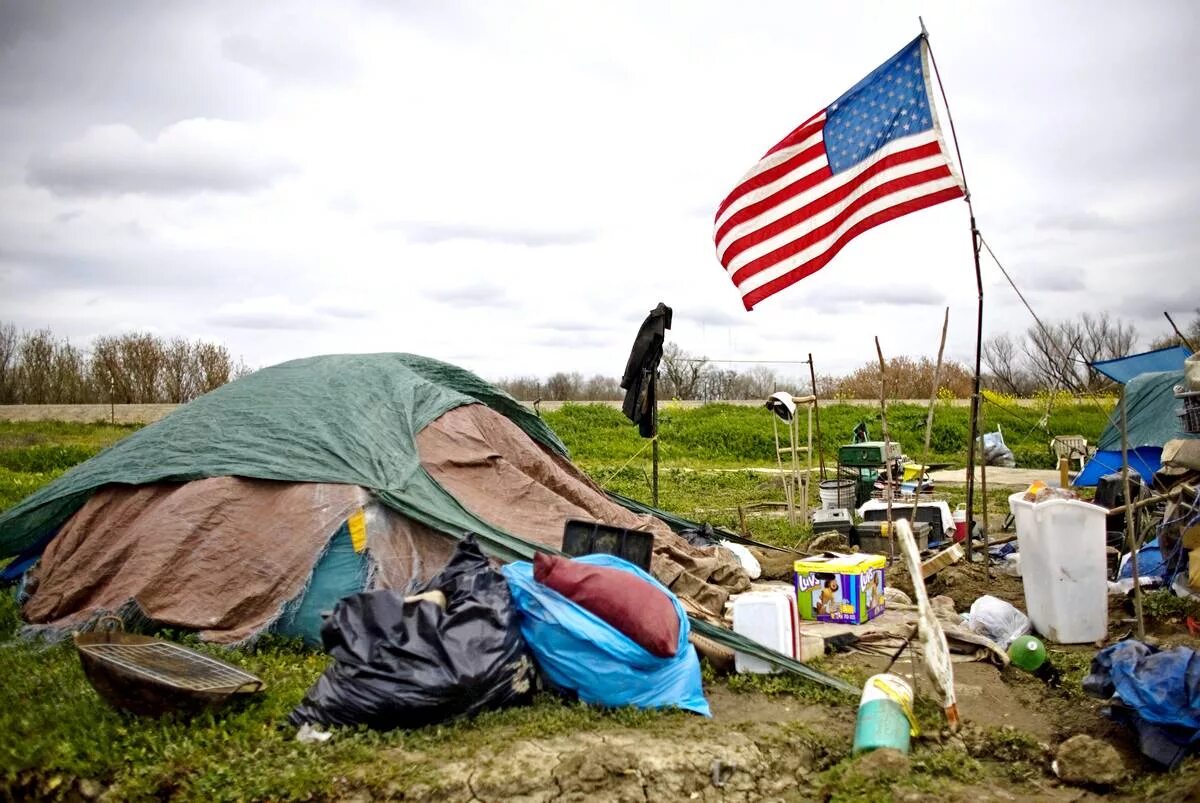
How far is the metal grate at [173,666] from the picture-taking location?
431cm

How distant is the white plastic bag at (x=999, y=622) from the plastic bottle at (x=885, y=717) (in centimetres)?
184

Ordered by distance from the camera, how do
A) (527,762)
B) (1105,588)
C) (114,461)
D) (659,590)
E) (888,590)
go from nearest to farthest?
(527,762)
(659,590)
(1105,588)
(114,461)
(888,590)

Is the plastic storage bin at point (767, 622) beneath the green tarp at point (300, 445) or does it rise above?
beneath

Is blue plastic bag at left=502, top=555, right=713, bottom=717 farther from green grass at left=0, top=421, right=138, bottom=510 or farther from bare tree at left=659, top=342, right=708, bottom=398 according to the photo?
bare tree at left=659, top=342, right=708, bottom=398

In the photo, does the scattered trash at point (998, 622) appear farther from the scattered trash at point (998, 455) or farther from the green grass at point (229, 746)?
the scattered trash at point (998, 455)

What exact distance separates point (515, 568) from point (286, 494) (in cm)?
185

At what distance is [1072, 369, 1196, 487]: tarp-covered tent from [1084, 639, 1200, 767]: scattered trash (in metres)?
7.20

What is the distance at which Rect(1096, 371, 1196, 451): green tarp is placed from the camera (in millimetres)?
11086

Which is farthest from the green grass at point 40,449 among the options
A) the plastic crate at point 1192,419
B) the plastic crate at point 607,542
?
the plastic crate at point 1192,419

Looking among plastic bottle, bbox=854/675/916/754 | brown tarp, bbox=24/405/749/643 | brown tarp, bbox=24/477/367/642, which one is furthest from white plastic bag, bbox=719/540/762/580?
brown tarp, bbox=24/477/367/642

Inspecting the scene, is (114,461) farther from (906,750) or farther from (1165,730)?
(1165,730)

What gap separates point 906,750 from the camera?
13.7ft

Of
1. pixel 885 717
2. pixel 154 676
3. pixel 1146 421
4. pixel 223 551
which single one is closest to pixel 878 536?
pixel 885 717

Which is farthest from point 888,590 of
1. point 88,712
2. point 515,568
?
point 88,712
